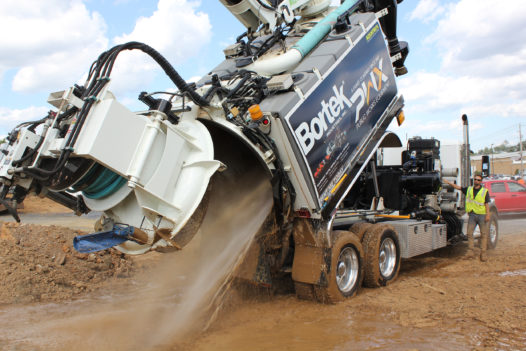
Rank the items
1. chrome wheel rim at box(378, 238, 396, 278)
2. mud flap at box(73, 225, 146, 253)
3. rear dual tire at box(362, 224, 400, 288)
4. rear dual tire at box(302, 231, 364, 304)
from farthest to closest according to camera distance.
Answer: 1. chrome wheel rim at box(378, 238, 396, 278)
2. rear dual tire at box(362, 224, 400, 288)
3. rear dual tire at box(302, 231, 364, 304)
4. mud flap at box(73, 225, 146, 253)

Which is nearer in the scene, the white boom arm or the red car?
the white boom arm

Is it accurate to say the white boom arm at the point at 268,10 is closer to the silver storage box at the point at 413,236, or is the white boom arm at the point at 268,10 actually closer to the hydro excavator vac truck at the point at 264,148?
the hydro excavator vac truck at the point at 264,148

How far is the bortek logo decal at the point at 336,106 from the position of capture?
4652 millimetres

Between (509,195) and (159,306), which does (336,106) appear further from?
(509,195)

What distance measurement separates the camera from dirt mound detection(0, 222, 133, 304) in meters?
5.58

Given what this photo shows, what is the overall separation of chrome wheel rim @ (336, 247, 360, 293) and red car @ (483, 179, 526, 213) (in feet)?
34.5

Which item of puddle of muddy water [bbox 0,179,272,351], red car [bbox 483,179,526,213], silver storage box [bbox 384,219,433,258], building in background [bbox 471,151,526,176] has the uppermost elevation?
building in background [bbox 471,151,526,176]

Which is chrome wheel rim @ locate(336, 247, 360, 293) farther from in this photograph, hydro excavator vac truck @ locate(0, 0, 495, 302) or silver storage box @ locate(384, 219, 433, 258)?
silver storage box @ locate(384, 219, 433, 258)

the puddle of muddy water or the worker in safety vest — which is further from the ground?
the worker in safety vest

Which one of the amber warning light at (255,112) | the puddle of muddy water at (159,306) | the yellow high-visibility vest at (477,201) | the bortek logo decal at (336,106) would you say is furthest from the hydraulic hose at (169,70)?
the yellow high-visibility vest at (477,201)

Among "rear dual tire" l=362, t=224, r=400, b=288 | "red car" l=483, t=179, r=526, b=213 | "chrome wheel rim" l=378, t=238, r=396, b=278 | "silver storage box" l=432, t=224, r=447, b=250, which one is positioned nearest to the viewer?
"rear dual tire" l=362, t=224, r=400, b=288

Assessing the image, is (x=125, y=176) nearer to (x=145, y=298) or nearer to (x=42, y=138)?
(x=42, y=138)

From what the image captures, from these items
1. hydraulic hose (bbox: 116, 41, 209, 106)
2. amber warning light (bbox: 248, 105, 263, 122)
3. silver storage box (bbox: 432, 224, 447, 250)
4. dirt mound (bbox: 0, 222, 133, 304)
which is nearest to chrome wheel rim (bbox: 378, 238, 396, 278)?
silver storage box (bbox: 432, 224, 447, 250)

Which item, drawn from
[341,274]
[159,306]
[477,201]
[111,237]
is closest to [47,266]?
[159,306]
